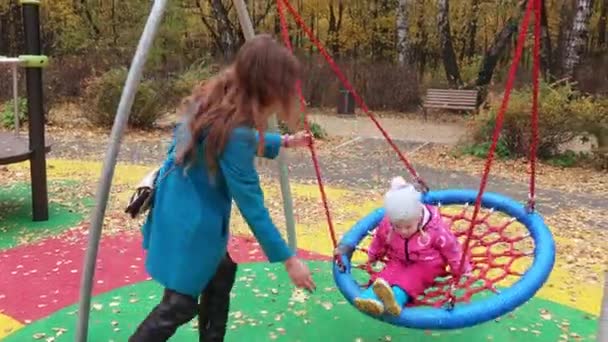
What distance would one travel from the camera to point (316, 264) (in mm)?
3836

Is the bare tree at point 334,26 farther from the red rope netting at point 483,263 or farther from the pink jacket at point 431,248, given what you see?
the pink jacket at point 431,248

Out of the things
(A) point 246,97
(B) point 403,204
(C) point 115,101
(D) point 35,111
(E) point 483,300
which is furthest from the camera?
(C) point 115,101

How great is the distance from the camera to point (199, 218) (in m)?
1.89


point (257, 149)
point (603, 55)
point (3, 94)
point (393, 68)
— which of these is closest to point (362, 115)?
point (393, 68)

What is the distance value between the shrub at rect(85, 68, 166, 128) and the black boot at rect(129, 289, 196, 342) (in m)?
7.40

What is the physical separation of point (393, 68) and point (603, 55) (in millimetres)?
6326

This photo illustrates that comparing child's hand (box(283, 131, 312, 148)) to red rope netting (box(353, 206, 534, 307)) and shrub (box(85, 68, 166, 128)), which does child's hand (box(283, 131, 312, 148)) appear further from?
shrub (box(85, 68, 166, 128))

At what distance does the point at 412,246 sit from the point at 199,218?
3.49 feet

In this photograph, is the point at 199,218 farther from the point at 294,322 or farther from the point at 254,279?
the point at 254,279

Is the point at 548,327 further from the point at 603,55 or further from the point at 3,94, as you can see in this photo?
the point at 603,55

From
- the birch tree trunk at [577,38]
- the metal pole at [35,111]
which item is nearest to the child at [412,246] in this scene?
the metal pole at [35,111]

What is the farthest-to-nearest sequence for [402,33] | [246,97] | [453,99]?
[402,33] < [453,99] < [246,97]

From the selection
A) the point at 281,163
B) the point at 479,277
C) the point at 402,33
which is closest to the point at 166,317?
the point at 479,277

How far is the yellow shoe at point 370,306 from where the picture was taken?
2.30 metres
